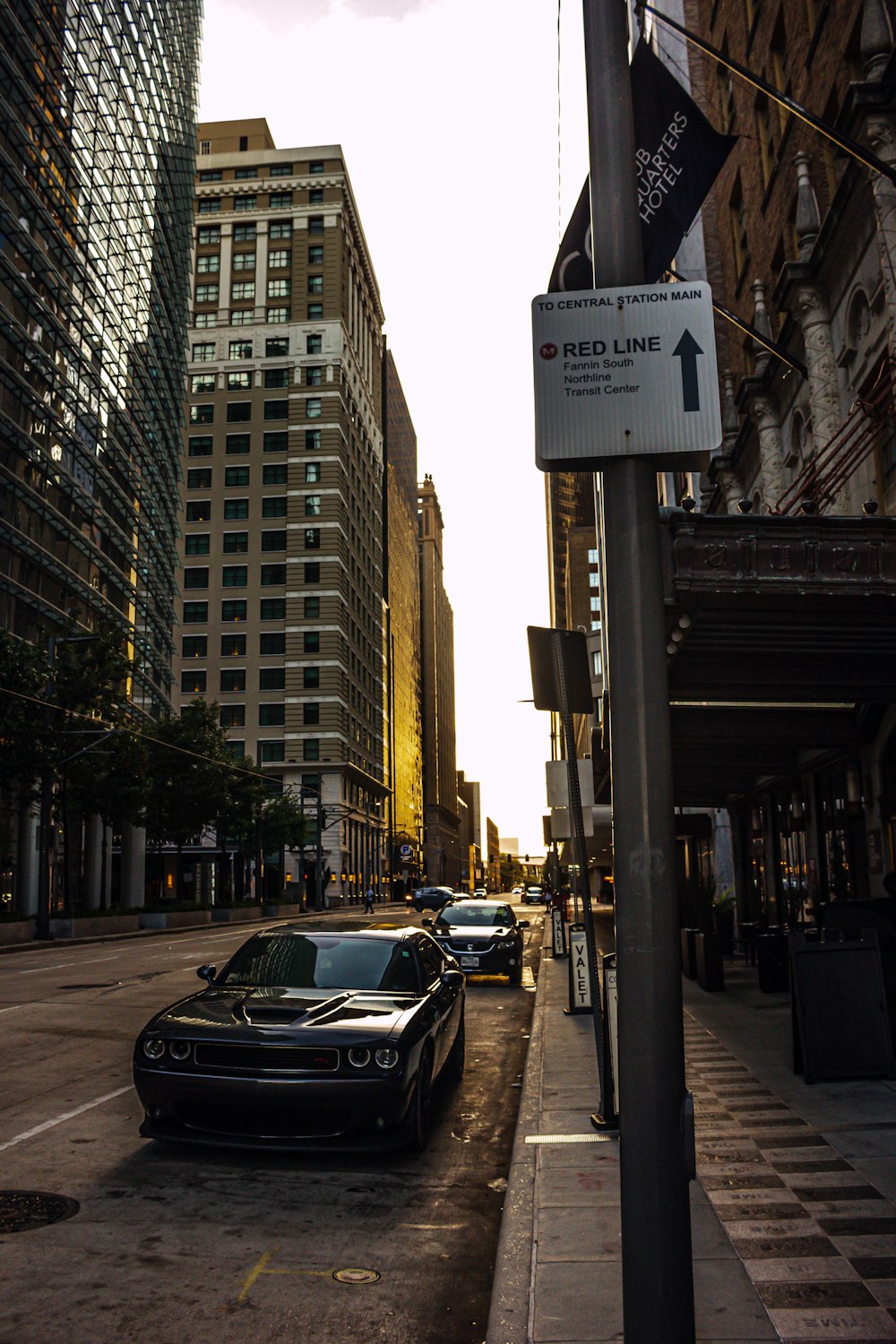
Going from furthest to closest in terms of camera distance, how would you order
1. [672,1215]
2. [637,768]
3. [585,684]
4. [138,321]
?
[138,321]
[585,684]
[637,768]
[672,1215]

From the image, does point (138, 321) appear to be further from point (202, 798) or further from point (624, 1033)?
point (624, 1033)

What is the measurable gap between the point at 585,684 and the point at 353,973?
290 centimetres

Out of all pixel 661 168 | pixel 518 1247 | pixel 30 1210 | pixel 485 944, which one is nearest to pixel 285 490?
pixel 485 944

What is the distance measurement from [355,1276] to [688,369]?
4.34 metres

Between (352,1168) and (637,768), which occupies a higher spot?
(637,768)

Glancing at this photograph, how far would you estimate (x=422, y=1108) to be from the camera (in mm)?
7746

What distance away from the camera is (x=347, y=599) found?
3752 inches

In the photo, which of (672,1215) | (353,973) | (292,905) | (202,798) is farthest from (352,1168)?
(292,905)

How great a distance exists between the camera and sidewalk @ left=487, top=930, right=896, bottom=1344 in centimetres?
446

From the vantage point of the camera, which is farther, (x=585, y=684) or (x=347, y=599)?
(x=347, y=599)

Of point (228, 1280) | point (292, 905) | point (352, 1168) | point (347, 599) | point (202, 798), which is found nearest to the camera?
point (228, 1280)

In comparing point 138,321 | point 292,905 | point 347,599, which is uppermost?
point 138,321

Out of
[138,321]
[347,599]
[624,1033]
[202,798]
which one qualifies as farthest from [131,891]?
[624,1033]

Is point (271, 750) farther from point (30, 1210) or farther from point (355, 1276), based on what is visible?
point (355, 1276)
